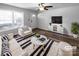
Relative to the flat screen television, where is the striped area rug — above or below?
below

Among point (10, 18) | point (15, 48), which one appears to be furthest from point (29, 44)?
point (10, 18)

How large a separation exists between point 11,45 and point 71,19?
129 cm

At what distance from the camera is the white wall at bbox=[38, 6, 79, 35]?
1.72 meters

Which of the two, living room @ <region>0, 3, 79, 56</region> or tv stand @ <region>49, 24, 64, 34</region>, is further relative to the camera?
tv stand @ <region>49, 24, 64, 34</region>

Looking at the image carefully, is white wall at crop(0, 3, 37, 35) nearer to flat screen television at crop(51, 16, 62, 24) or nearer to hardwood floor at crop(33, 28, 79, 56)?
hardwood floor at crop(33, 28, 79, 56)

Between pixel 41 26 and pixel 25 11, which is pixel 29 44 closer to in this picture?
pixel 41 26

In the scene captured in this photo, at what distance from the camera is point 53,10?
181 centimetres

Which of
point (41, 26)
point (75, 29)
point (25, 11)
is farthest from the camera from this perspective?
point (41, 26)

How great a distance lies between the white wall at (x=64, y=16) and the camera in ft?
5.65

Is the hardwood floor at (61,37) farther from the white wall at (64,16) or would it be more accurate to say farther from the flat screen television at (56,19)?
the flat screen television at (56,19)

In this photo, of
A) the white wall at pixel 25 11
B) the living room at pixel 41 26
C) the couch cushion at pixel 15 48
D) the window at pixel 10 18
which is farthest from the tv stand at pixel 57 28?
the couch cushion at pixel 15 48

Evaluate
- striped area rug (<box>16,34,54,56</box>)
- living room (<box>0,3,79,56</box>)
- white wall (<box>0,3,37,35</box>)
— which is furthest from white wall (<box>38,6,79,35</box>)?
striped area rug (<box>16,34,54,56</box>)

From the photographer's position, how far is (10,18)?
1.81m

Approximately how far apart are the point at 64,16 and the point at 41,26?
20.1 inches
